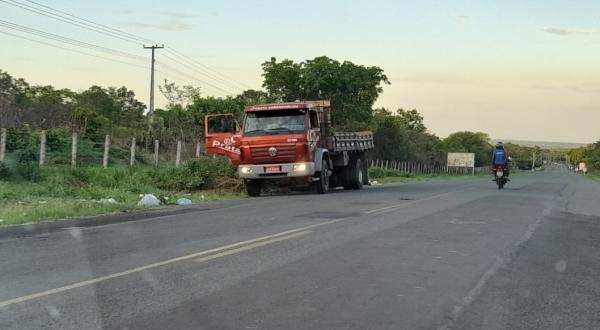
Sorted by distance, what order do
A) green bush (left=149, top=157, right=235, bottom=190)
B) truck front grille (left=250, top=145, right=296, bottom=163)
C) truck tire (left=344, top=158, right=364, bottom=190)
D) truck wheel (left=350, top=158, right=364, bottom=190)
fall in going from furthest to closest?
1. truck wheel (left=350, top=158, right=364, bottom=190)
2. truck tire (left=344, top=158, right=364, bottom=190)
3. green bush (left=149, top=157, right=235, bottom=190)
4. truck front grille (left=250, top=145, right=296, bottom=163)

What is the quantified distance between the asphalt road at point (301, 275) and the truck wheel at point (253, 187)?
920 centimetres

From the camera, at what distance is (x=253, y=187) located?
22.9m

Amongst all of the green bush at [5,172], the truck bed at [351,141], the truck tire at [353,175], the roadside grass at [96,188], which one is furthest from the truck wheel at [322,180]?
the green bush at [5,172]

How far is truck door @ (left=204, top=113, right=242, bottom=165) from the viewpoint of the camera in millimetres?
22094

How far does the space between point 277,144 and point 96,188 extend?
584 cm

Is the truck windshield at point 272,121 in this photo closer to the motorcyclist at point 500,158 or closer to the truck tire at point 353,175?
the truck tire at point 353,175

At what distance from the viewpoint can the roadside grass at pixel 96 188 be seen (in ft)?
47.9

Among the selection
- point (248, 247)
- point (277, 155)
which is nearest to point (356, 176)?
point (277, 155)

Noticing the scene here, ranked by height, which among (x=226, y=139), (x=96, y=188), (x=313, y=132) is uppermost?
(x=313, y=132)

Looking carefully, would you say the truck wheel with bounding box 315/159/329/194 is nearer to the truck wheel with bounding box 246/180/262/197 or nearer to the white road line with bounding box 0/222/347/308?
the truck wheel with bounding box 246/180/262/197

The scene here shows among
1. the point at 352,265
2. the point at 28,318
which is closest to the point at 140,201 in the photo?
the point at 352,265

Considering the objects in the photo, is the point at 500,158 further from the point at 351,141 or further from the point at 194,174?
the point at 194,174

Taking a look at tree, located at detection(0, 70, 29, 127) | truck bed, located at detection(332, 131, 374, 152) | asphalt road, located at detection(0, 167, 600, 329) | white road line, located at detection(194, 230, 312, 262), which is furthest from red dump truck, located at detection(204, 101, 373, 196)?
tree, located at detection(0, 70, 29, 127)

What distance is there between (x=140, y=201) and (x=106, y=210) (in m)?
2.67
